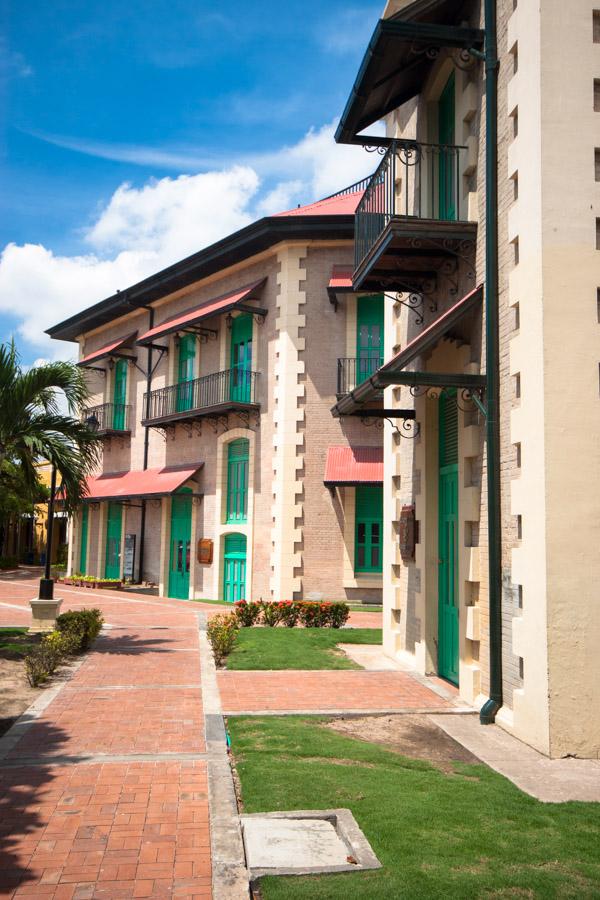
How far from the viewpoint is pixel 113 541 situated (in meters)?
28.8

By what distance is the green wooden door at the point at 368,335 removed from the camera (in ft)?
66.5

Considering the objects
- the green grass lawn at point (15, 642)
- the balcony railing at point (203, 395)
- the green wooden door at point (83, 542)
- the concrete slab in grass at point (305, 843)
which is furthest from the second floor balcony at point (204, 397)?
the concrete slab in grass at point (305, 843)

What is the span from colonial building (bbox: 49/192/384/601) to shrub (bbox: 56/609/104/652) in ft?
23.2

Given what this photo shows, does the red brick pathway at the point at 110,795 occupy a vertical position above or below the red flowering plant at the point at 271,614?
below

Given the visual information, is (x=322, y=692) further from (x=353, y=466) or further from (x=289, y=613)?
(x=353, y=466)

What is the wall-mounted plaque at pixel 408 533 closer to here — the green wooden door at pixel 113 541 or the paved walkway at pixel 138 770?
the paved walkway at pixel 138 770

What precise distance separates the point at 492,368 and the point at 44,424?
297 inches

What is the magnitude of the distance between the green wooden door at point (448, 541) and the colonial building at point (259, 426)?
857cm

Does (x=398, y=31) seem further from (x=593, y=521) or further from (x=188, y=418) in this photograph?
(x=188, y=418)

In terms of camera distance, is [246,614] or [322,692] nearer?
[322,692]

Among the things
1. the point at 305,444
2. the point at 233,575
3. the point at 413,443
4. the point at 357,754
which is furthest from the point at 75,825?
the point at 233,575

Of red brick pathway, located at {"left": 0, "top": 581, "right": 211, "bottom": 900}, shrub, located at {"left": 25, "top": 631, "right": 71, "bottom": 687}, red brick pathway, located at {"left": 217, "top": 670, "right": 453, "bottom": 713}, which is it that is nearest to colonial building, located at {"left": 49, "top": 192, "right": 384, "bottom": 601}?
shrub, located at {"left": 25, "top": 631, "right": 71, "bottom": 687}

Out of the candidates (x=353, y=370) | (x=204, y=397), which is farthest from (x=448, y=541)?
(x=204, y=397)

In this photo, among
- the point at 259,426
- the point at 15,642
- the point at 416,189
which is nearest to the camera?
the point at 416,189
